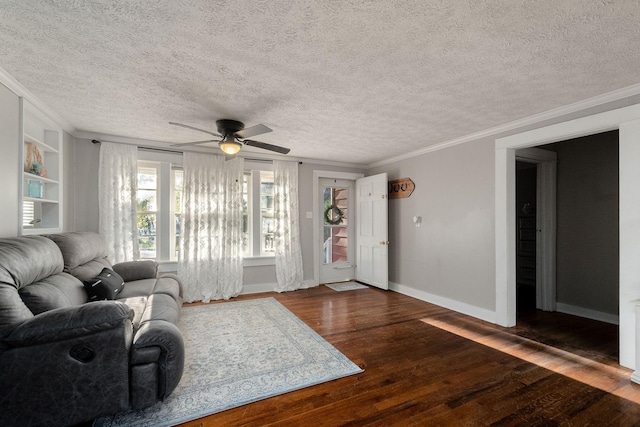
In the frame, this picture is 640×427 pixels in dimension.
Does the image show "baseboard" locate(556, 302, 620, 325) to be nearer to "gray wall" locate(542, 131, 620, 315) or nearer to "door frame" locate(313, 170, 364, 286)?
"gray wall" locate(542, 131, 620, 315)

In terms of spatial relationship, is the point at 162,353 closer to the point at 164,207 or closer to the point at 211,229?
the point at 211,229

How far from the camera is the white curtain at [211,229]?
171 inches

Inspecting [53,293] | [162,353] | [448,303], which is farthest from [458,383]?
[53,293]

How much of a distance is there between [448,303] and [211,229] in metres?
3.71

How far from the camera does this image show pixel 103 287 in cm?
271

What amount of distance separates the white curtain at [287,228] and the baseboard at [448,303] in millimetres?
1785

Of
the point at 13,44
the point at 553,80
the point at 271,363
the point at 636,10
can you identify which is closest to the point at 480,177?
the point at 553,80

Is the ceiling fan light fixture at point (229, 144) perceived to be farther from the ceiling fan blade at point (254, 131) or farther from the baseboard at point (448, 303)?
the baseboard at point (448, 303)

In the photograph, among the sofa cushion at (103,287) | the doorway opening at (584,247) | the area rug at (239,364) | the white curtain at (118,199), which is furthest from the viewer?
the white curtain at (118,199)

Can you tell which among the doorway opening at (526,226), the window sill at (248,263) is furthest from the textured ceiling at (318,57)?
the doorway opening at (526,226)

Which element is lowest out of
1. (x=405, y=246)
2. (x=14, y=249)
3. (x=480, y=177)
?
(x=405, y=246)

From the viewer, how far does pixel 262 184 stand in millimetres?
5098

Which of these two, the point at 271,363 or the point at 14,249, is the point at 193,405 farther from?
the point at 14,249

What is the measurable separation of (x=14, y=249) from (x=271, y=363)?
80.1 inches
